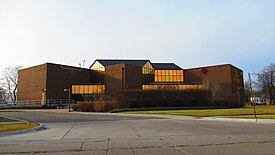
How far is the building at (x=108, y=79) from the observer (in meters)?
56.7

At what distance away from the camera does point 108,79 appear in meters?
61.5

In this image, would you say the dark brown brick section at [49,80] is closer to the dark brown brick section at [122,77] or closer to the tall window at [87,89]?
the tall window at [87,89]

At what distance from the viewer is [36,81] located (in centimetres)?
5950

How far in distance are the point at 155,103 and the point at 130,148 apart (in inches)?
1350

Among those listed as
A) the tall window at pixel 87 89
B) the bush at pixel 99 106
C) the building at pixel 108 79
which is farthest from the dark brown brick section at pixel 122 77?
the bush at pixel 99 106

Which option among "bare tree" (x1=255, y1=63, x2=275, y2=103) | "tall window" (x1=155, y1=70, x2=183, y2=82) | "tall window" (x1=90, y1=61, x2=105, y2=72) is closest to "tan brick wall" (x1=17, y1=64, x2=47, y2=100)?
"tall window" (x1=90, y1=61, x2=105, y2=72)

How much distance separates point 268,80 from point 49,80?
56019 mm

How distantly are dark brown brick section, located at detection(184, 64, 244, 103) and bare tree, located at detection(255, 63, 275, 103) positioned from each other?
5.43m

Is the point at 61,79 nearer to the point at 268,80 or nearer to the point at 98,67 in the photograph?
the point at 98,67

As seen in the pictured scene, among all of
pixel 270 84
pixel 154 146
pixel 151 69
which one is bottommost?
pixel 154 146

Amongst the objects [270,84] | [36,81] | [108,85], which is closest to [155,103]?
[108,85]

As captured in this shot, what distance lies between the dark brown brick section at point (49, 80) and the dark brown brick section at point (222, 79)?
83.2 feet

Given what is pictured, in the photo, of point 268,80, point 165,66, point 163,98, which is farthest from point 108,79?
point 268,80

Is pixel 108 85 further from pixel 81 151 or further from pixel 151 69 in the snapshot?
pixel 81 151
